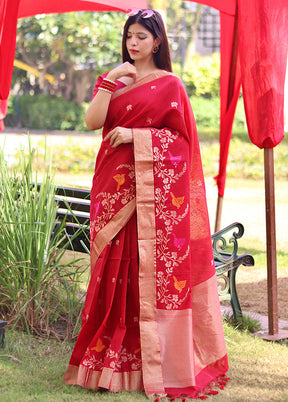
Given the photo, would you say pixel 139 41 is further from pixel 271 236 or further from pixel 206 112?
pixel 206 112

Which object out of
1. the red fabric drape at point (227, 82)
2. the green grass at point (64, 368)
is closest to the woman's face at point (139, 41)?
the green grass at point (64, 368)

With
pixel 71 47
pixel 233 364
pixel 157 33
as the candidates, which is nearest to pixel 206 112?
pixel 71 47

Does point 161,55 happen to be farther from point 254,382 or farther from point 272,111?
point 254,382

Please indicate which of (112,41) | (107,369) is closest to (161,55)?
(107,369)

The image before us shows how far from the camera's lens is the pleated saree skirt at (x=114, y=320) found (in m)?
3.14

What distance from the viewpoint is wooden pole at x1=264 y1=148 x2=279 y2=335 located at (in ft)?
13.7

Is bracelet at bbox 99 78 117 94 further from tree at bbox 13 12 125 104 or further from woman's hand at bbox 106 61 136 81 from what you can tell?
tree at bbox 13 12 125 104

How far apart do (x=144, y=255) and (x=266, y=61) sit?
1.61 metres

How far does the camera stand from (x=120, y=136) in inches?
121

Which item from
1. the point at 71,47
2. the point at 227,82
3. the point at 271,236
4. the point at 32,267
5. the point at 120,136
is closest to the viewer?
the point at 120,136

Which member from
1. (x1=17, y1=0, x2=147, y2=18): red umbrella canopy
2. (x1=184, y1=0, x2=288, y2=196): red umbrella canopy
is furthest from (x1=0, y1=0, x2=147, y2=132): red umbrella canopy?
(x1=184, y1=0, x2=288, y2=196): red umbrella canopy

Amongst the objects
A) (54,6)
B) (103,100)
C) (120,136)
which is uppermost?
(54,6)

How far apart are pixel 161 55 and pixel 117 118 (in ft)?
1.24

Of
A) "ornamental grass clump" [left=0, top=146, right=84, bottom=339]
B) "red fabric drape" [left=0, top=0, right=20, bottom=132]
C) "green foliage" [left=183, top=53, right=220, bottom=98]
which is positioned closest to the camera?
"ornamental grass clump" [left=0, top=146, right=84, bottom=339]
